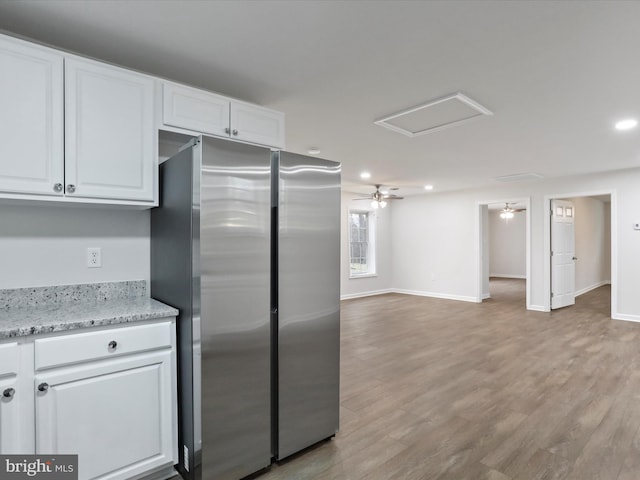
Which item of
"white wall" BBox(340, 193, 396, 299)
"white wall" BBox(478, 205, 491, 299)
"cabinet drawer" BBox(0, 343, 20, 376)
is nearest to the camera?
"cabinet drawer" BBox(0, 343, 20, 376)

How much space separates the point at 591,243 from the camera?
900 centimetres

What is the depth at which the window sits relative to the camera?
8234 millimetres

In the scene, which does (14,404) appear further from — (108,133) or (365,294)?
(365,294)

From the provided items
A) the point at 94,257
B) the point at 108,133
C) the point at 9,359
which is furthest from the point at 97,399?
the point at 108,133

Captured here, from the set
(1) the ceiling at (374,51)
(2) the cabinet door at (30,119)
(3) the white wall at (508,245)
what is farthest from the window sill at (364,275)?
(2) the cabinet door at (30,119)

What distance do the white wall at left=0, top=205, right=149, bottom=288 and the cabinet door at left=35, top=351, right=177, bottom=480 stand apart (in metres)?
0.75

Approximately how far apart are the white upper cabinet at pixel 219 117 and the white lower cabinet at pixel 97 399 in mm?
1225

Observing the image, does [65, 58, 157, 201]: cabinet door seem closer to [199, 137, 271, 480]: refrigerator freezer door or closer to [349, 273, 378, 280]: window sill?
[199, 137, 271, 480]: refrigerator freezer door

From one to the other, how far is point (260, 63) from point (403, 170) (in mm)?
3741

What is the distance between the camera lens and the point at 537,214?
6.55 meters

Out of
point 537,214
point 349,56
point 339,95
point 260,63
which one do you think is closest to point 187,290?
point 260,63

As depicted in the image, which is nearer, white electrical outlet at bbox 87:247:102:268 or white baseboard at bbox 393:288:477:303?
white electrical outlet at bbox 87:247:102:268

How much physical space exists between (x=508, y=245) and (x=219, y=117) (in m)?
12.3

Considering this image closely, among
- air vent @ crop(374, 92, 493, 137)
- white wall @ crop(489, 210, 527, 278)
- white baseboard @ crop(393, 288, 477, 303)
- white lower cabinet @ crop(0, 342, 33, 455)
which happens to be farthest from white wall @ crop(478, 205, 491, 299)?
white lower cabinet @ crop(0, 342, 33, 455)
